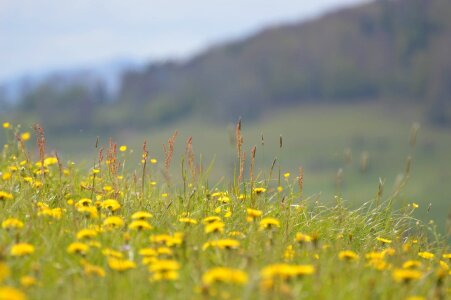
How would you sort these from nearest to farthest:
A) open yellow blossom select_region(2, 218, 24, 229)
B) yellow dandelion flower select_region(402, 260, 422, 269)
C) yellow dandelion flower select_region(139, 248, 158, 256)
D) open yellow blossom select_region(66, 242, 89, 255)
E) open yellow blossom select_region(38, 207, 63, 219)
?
open yellow blossom select_region(66, 242, 89, 255), yellow dandelion flower select_region(139, 248, 158, 256), yellow dandelion flower select_region(402, 260, 422, 269), open yellow blossom select_region(2, 218, 24, 229), open yellow blossom select_region(38, 207, 63, 219)

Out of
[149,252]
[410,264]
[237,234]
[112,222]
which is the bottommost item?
[410,264]

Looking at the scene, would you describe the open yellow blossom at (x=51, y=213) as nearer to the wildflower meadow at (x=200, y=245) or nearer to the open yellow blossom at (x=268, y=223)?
the wildflower meadow at (x=200, y=245)

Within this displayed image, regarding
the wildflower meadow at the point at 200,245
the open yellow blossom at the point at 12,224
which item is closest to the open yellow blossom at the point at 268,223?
the wildflower meadow at the point at 200,245

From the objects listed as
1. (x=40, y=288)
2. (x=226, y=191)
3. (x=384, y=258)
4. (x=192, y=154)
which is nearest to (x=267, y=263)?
(x=384, y=258)

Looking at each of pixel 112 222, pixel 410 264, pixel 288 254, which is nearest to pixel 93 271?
pixel 112 222

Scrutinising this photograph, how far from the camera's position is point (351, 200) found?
7.10 meters

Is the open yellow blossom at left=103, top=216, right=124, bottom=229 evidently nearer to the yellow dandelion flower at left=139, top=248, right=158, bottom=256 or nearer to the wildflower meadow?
the wildflower meadow

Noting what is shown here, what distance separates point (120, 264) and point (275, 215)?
2521mm

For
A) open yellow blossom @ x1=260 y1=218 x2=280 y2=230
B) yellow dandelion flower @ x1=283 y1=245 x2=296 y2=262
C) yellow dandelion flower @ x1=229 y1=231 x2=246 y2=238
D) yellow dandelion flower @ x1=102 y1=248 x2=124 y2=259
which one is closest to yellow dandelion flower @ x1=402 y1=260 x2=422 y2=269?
yellow dandelion flower @ x1=283 y1=245 x2=296 y2=262

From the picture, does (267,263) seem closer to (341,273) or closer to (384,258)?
(341,273)

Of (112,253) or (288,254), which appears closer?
(112,253)

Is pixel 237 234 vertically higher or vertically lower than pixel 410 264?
higher

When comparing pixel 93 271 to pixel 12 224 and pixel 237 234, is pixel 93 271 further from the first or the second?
pixel 237 234

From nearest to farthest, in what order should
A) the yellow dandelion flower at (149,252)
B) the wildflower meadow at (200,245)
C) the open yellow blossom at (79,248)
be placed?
the wildflower meadow at (200,245), the open yellow blossom at (79,248), the yellow dandelion flower at (149,252)
